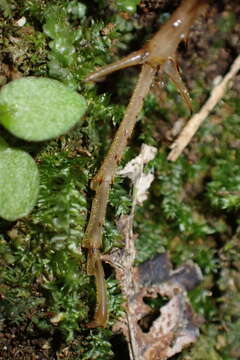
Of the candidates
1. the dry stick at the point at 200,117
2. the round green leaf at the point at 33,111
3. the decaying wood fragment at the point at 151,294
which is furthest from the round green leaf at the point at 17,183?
the dry stick at the point at 200,117

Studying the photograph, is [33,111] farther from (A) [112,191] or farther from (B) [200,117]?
(B) [200,117]

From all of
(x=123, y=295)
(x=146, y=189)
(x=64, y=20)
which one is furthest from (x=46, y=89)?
(x=123, y=295)

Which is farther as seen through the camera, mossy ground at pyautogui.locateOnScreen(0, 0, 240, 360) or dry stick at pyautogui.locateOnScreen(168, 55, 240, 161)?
dry stick at pyautogui.locateOnScreen(168, 55, 240, 161)

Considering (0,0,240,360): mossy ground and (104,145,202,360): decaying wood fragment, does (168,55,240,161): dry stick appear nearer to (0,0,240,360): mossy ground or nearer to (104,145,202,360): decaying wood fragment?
(0,0,240,360): mossy ground

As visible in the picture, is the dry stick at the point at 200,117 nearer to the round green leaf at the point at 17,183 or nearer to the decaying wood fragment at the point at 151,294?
the decaying wood fragment at the point at 151,294

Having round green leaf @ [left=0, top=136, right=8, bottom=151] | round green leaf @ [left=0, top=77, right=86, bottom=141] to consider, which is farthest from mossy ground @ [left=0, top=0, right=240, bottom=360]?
round green leaf @ [left=0, top=77, right=86, bottom=141]
